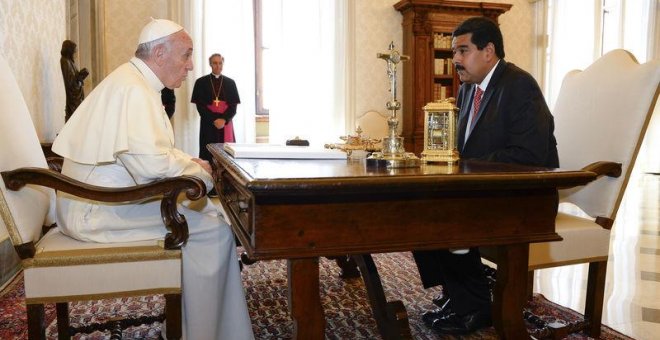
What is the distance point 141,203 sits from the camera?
7.04 ft

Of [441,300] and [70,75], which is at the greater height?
[70,75]

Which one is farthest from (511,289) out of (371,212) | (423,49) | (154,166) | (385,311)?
(423,49)

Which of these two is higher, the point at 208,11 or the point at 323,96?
the point at 208,11

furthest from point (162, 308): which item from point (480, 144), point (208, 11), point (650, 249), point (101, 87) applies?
point (208, 11)

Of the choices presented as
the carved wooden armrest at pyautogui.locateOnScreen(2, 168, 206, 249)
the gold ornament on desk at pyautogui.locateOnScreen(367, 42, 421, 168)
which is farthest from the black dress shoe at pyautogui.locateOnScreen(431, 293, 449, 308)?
the carved wooden armrest at pyautogui.locateOnScreen(2, 168, 206, 249)

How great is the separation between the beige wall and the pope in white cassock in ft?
4.92

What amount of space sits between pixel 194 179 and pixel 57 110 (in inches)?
149

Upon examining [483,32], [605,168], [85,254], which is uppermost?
[483,32]

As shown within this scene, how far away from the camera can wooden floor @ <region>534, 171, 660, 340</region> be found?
2.81 metres

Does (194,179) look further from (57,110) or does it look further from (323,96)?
(323,96)

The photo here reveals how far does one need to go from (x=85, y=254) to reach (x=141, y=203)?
0.37 metres

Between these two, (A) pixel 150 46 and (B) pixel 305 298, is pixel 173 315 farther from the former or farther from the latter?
(A) pixel 150 46

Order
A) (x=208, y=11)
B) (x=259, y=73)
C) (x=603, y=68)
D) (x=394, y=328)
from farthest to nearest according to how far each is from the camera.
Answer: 1. (x=259, y=73)
2. (x=208, y=11)
3. (x=603, y=68)
4. (x=394, y=328)

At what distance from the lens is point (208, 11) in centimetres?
735
